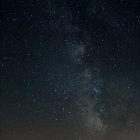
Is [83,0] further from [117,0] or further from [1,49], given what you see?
[1,49]

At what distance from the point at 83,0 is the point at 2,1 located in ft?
4.16

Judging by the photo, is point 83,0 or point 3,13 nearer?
point 3,13

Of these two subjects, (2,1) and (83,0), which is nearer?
(2,1)

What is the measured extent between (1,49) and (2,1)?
0.69 m

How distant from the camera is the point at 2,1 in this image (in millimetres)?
3445

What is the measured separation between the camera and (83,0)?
3.87m

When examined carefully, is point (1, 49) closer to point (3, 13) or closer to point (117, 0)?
point (3, 13)

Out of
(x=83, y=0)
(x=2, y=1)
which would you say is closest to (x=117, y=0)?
(x=83, y=0)

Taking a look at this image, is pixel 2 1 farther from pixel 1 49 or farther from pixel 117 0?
pixel 117 0

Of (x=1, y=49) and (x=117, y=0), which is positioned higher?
(x=117, y=0)

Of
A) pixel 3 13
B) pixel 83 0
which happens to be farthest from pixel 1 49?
pixel 83 0

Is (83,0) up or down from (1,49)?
up

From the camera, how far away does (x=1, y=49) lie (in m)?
3.56

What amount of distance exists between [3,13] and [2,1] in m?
0.17
